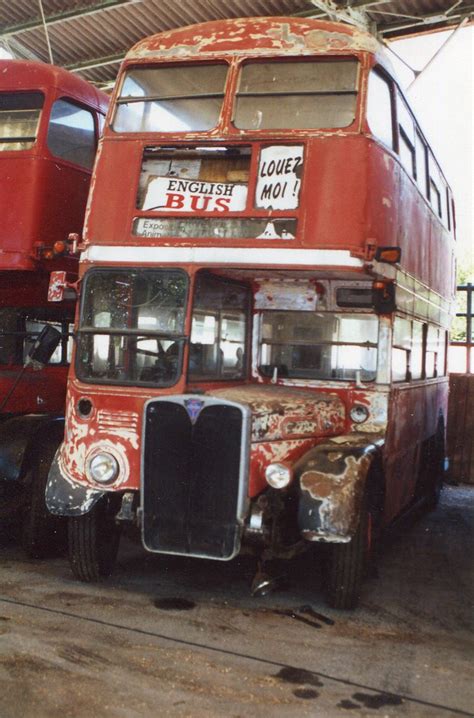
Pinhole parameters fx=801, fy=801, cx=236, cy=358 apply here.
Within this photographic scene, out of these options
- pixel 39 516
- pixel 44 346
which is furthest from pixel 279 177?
pixel 39 516

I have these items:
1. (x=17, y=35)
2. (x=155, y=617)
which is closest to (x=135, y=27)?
(x=17, y=35)

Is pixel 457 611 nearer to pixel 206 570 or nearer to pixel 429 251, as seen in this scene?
pixel 206 570

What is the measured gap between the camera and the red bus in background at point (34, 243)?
692cm

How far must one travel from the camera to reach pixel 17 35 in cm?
1255

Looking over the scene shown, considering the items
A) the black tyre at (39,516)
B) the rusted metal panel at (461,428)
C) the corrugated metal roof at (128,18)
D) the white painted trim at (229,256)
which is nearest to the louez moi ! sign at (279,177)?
the white painted trim at (229,256)

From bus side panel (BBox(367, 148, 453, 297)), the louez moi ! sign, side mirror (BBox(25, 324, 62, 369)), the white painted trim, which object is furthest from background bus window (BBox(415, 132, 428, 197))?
side mirror (BBox(25, 324, 62, 369))

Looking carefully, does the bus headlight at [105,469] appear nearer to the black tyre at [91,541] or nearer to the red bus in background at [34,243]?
the black tyre at [91,541]

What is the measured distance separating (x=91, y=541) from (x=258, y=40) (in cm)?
406

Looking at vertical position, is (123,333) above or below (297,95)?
below

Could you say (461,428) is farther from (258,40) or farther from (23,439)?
(258,40)

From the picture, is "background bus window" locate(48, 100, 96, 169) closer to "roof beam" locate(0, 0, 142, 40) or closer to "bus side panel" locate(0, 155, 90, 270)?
"bus side panel" locate(0, 155, 90, 270)

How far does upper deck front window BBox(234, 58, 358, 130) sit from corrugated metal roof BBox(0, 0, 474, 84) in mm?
4457

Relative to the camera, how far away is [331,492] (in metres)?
5.32

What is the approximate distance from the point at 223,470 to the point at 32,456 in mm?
2191
